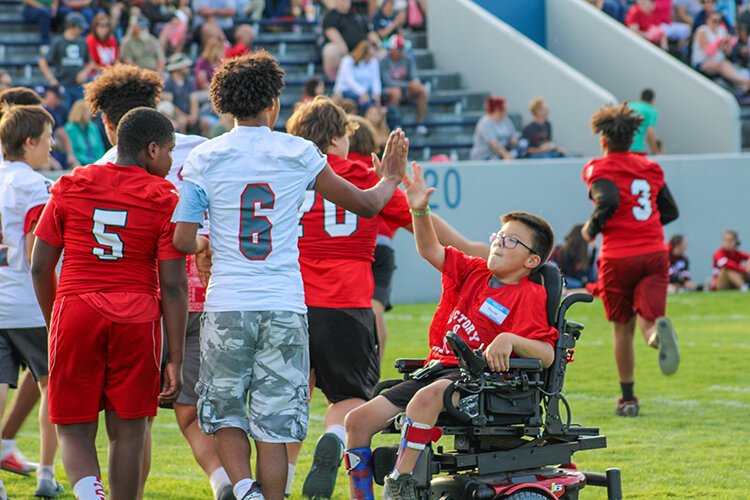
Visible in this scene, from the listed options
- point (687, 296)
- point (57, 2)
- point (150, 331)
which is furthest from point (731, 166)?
point (150, 331)

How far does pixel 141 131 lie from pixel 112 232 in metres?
0.44

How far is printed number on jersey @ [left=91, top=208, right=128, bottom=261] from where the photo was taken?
5.21m

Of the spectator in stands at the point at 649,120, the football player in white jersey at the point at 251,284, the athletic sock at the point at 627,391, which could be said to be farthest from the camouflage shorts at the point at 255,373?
the spectator in stands at the point at 649,120

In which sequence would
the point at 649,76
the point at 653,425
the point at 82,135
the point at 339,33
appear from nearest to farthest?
the point at 653,425 → the point at 82,135 → the point at 339,33 → the point at 649,76

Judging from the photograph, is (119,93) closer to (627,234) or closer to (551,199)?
(627,234)

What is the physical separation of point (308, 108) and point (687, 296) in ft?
37.5

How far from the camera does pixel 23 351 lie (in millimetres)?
Answer: 6562

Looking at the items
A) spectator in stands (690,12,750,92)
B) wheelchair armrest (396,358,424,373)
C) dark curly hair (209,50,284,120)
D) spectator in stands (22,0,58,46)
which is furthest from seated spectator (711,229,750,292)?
dark curly hair (209,50,284,120)

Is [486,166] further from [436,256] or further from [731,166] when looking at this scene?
[436,256]

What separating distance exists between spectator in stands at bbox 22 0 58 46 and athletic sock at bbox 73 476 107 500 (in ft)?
48.4

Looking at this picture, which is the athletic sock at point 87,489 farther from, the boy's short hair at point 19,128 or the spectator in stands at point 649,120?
the spectator in stands at point 649,120

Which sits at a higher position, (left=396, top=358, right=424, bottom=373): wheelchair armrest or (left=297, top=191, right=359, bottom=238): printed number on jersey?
(left=297, top=191, right=359, bottom=238): printed number on jersey

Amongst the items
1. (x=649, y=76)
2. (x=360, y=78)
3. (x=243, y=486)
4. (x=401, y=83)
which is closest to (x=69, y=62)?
(x=360, y=78)

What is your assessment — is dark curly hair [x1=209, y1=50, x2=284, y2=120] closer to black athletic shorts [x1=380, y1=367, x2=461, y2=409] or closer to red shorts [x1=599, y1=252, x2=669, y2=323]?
black athletic shorts [x1=380, y1=367, x2=461, y2=409]
